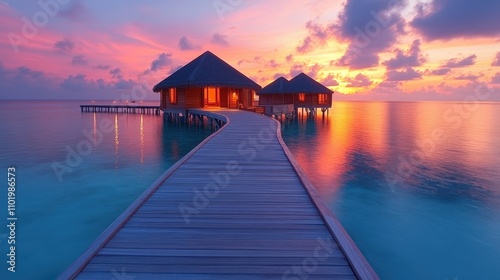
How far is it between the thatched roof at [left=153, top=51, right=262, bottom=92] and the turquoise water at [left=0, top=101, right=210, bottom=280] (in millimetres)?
6928

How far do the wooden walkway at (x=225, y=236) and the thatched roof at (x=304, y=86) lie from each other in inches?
1364

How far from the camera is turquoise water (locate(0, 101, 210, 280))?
6625mm

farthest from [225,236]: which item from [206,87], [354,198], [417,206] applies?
[206,87]

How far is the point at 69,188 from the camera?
10711 mm

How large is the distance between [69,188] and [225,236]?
9.39m

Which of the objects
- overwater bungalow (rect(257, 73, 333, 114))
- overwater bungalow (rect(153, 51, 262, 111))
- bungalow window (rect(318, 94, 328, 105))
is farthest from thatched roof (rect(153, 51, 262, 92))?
bungalow window (rect(318, 94, 328, 105))

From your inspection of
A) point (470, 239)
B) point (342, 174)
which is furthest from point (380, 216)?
point (342, 174)

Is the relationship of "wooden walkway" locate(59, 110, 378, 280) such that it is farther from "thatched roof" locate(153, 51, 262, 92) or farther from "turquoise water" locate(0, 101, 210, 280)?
"thatched roof" locate(153, 51, 262, 92)

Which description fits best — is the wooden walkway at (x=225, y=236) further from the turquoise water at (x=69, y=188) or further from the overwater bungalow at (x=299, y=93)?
the overwater bungalow at (x=299, y=93)

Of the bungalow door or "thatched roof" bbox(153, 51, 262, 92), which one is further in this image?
the bungalow door

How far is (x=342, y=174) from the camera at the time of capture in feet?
42.9

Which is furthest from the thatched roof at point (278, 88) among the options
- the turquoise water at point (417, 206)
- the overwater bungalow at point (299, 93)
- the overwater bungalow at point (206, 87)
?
the turquoise water at point (417, 206)

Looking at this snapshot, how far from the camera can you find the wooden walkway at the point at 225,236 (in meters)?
2.83

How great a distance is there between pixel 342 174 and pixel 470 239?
5859 mm
